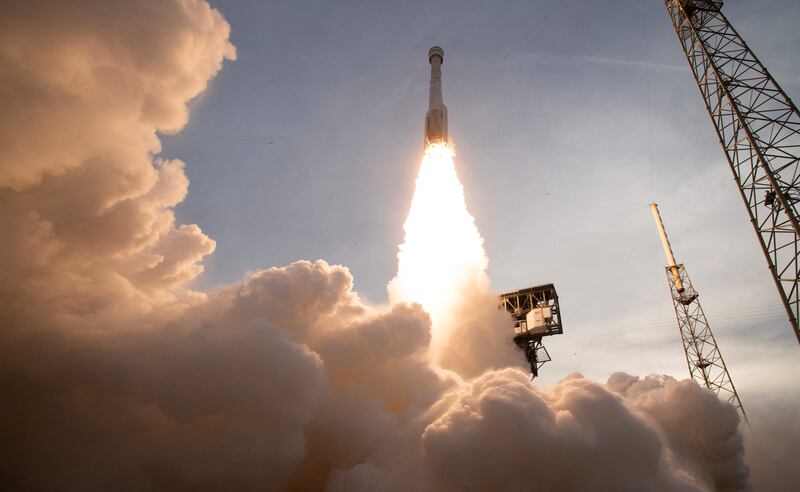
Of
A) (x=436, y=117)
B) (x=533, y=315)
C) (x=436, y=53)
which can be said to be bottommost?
(x=533, y=315)

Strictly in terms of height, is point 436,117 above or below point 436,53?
below

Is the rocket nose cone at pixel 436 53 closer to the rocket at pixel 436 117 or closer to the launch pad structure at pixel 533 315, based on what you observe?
the rocket at pixel 436 117

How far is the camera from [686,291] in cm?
4597

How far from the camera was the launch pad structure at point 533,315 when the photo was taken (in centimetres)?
4172

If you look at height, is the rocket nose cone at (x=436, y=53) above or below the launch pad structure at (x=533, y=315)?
above

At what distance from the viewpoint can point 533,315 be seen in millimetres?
42344

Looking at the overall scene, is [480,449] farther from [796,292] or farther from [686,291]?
[686,291]

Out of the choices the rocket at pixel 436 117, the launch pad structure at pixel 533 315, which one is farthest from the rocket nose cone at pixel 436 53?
the launch pad structure at pixel 533 315

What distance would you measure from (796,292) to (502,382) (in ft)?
50.4

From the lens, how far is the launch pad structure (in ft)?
137

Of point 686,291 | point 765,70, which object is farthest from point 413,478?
point 686,291

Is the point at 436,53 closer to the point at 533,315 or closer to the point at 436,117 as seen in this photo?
the point at 436,117

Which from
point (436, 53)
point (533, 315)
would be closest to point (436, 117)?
point (436, 53)

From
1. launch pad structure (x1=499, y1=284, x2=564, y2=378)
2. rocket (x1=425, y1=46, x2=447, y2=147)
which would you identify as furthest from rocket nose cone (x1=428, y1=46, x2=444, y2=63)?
launch pad structure (x1=499, y1=284, x2=564, y2=378)
